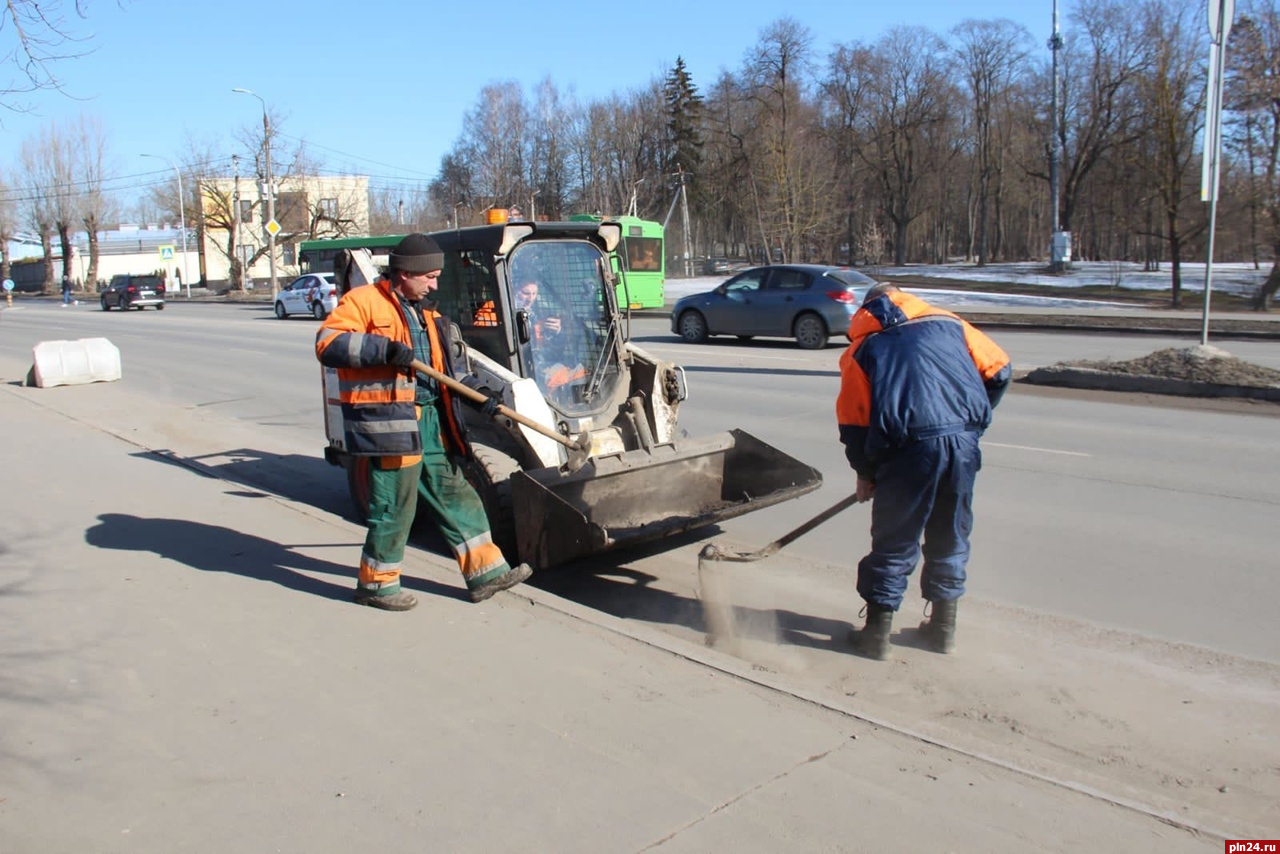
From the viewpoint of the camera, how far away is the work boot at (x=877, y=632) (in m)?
4.59

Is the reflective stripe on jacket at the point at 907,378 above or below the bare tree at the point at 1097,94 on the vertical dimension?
below

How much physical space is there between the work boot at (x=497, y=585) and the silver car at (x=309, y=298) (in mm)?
27929

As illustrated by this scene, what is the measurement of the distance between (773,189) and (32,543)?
140 ft

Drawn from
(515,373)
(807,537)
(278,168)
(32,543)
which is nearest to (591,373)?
(515,373)

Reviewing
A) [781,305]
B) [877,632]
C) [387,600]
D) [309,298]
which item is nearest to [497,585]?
[387,600]

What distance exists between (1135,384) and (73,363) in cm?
1511

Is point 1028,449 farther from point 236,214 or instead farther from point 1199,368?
point 236,214

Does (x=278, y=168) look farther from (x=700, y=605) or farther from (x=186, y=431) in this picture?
(x=700, y=605)

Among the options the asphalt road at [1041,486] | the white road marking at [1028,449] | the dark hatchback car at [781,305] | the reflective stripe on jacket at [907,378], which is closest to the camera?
the reflective stripe on jacket at [907,378]

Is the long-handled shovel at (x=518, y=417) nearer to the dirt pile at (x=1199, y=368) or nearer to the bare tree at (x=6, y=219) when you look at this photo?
the dirt pile at (x=1199, y=368)

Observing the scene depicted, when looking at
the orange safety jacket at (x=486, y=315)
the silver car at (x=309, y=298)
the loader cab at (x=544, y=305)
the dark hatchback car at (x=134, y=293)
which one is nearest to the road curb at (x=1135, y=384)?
the loader cab at (x=544, y=305)

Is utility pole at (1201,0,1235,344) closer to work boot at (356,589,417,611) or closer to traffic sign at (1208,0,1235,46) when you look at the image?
traffic sign at (1208,0,1235,46)

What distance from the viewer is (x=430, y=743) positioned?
3498 millimetres

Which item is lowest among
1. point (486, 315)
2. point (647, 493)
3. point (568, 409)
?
point (647, 493)
